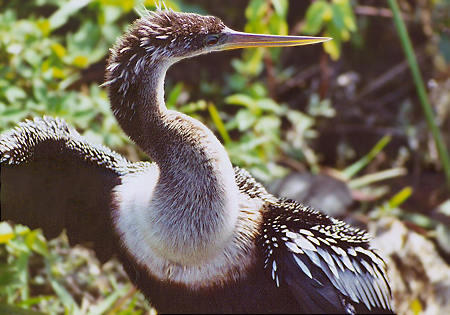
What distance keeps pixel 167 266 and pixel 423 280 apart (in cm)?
130

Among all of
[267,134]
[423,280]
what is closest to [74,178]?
[267,134]

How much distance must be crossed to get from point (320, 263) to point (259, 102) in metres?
1.22

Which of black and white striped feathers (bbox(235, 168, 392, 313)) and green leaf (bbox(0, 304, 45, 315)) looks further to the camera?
green leaf (bbox(0, 304, 45, 315))

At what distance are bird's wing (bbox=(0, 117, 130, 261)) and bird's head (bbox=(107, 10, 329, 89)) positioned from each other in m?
0.34

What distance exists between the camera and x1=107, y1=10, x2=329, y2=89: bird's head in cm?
155

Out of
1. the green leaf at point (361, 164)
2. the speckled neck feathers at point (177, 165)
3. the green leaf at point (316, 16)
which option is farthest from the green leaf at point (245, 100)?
the speckled neck feathers at point (177, 165)

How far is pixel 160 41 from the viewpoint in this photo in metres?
1.54

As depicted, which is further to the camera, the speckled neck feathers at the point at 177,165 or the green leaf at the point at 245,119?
the green leaf at the point at 245,119

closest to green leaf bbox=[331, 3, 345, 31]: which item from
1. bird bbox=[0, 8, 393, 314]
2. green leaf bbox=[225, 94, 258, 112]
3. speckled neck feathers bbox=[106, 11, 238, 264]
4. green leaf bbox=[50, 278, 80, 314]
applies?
green leaf bbox=[225, 94, 258, 112]

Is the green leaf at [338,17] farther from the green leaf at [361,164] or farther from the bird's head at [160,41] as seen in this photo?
the bird's head at [160,41]

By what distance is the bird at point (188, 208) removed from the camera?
63.0 inches

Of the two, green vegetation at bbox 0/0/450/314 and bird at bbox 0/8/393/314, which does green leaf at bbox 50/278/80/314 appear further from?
bird at bbox 0/8/393/314

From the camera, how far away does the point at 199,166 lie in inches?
64.4

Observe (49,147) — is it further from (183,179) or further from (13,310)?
(13,310)
